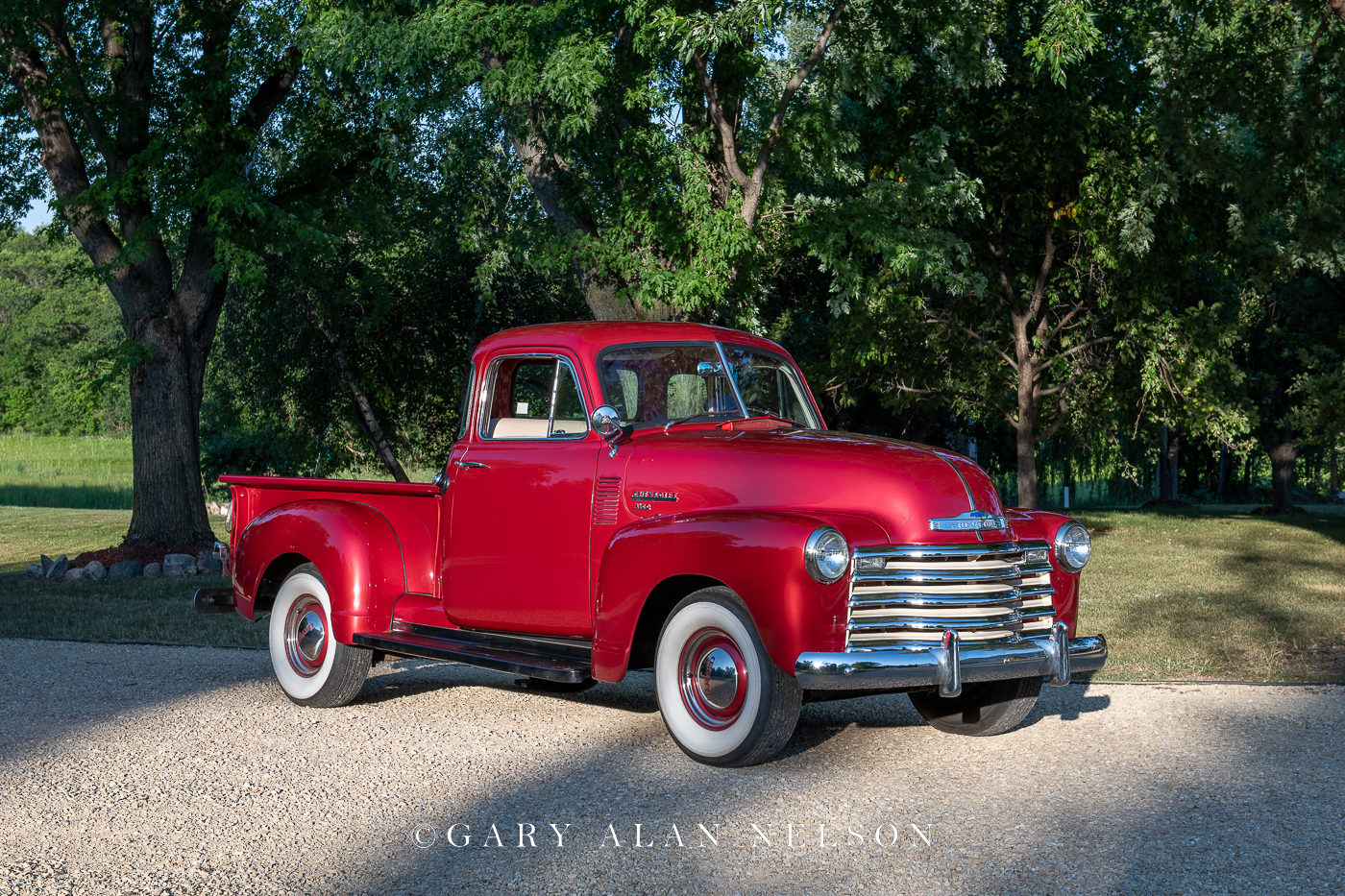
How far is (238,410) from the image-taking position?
26.5m

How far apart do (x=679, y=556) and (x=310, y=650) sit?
2979mm

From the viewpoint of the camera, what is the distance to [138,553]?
55.0 feet

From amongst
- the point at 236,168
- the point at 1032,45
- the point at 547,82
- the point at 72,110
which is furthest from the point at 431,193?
the point at 1032,45

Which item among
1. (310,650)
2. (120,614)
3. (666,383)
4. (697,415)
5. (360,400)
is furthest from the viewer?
(360,400)

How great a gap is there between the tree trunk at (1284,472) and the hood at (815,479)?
2899cm

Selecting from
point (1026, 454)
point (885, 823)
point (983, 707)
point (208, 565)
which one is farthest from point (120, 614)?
point (1026, 454)

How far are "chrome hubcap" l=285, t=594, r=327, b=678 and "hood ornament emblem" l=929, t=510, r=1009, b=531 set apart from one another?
12.4 ft

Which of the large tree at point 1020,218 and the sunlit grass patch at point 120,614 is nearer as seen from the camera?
the sunlit grass patch at point 120,614

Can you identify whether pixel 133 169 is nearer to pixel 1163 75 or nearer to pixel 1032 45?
pixel 1032 45

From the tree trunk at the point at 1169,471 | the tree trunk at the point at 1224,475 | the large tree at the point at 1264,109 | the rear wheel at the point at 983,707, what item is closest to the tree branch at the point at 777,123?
the large tree at the point at 1264,109

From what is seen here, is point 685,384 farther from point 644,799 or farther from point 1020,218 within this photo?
point 1020,218

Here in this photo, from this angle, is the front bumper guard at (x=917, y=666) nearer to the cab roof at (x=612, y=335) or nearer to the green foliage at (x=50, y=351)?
the cab roof at (x=612, y=335)

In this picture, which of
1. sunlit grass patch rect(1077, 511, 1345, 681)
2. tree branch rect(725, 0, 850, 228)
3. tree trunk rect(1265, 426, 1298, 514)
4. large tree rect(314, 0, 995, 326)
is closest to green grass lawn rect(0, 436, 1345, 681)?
sunlit grass patch rect(1077, 511, 1345, 681)

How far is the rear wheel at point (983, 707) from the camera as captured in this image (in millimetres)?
6284
